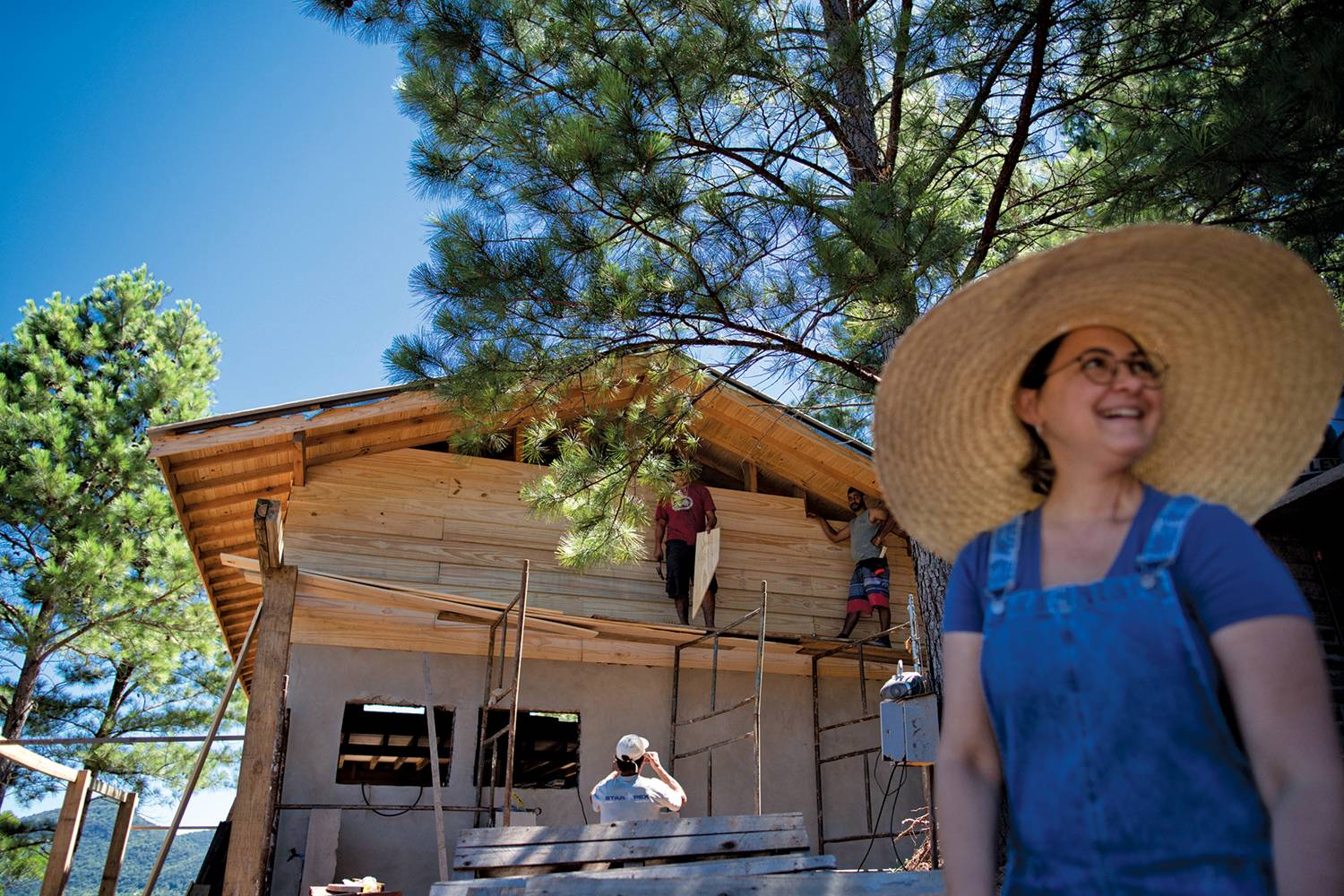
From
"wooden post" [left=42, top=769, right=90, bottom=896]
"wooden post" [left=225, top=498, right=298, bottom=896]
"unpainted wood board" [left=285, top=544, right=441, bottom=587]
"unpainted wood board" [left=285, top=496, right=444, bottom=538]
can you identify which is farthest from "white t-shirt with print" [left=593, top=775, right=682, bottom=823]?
"wooden post" [left=42, top=769, right=90, bottom=896]

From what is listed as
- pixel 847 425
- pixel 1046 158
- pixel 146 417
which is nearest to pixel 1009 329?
pixel 1046 158

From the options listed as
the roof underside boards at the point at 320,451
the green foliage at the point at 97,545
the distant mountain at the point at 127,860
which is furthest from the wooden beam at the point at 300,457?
the distant mountain at the point at 127,860

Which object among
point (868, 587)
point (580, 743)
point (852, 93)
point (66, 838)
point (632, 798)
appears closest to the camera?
point (852, 93)

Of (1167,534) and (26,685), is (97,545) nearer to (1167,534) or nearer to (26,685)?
(26,685)

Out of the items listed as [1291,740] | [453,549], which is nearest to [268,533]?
[453,549]

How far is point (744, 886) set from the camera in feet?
15.8

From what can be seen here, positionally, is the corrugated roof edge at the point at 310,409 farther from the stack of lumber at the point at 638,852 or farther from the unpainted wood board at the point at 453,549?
the stack of lumber at the point at 638,852

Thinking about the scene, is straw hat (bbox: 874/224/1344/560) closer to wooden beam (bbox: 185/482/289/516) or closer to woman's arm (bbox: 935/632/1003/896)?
woman's arm (bbox: 935/632/1003/896)

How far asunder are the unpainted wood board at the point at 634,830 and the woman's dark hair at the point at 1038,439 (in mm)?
5357

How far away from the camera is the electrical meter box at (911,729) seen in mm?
6137

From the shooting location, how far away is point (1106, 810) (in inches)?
48.3

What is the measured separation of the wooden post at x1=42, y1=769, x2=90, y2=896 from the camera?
28.6 ft

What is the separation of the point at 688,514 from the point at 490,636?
238 cm

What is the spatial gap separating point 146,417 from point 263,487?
37.7 ft
